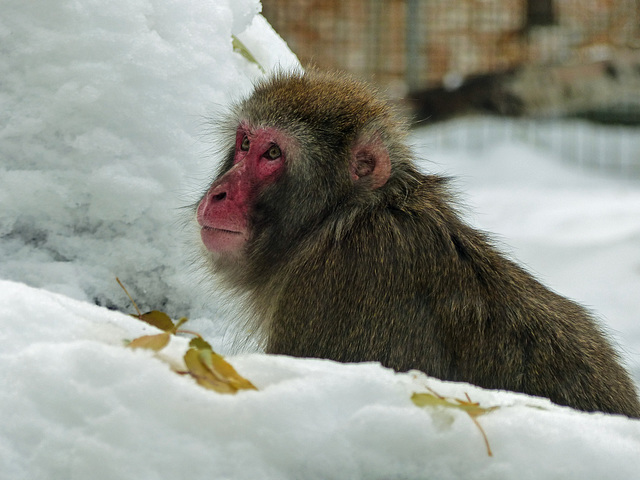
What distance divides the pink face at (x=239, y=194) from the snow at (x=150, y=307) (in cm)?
27

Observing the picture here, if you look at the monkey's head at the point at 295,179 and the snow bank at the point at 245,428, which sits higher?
the monkey's head at the point at 295,179

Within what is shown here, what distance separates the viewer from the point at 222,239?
2564 millimetres

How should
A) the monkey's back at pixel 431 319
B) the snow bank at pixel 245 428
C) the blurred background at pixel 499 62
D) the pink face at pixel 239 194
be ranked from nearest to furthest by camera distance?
the snow bank at pixel 245 428
the monkey's back at pixel 431 319
the pink face at pixel 239 194
the blurred background at pixel 499 62

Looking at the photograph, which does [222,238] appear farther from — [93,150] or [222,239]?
[93,150]

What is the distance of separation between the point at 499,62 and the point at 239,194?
9901mm

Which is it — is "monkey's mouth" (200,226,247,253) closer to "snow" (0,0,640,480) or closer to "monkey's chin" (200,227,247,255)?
"monkey's chin" (200,227,247,255)

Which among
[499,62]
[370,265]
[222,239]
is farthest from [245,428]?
[499,62]

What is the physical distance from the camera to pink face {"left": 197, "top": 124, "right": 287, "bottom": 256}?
254 cm

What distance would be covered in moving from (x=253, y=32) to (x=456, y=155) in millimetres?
7861

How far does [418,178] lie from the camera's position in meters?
2.68

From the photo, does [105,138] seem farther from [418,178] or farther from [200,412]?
[200,412]

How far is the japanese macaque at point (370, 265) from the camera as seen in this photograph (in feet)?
7.50

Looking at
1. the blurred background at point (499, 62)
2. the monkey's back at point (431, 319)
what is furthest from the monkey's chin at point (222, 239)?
the blurred background at point (499, 62)

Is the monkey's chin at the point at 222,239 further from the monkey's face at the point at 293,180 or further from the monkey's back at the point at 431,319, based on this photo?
the monkey's back at the point at 431,319
